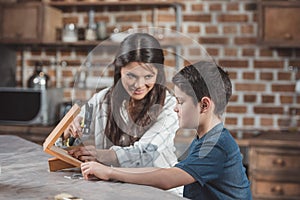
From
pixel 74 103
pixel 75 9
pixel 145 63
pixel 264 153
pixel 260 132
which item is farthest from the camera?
pixel 75 9

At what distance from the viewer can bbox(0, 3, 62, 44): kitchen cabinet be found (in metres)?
4.27

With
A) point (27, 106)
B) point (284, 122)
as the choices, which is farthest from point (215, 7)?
point (27, 106)

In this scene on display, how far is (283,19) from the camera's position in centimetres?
394

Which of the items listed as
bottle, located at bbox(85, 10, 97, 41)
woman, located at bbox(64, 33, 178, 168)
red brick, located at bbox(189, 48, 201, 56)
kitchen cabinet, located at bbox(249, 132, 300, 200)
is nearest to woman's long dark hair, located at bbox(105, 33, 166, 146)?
woman, located at bbox(64, 33, 178, 168)

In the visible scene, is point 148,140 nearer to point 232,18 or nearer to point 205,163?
point 205,163

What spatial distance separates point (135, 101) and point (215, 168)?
0.34 meters

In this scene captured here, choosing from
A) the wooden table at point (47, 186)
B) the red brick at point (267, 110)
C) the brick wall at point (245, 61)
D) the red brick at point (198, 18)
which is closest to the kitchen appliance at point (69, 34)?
the brick wall at point (245, 61)

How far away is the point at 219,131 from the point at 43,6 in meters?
2.77

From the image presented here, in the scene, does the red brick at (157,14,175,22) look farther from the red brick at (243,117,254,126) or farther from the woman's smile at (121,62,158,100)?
the woman's smile at (121,62,158,100)

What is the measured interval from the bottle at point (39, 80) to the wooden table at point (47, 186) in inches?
91.6

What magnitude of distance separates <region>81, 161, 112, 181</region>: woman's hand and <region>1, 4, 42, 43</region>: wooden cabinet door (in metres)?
2.71

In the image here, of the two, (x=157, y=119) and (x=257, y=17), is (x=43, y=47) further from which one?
(x=157, y=119)

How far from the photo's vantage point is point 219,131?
1.84 m

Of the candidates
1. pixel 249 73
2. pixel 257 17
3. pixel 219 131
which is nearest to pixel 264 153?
pixel 249 73
